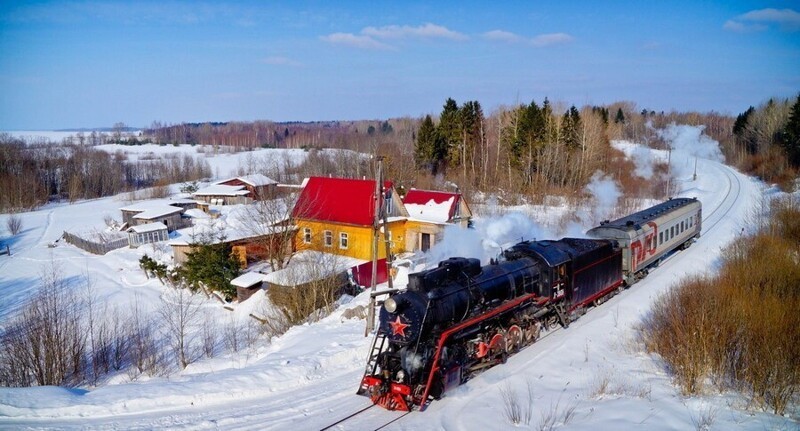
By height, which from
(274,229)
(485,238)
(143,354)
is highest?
(274,229)

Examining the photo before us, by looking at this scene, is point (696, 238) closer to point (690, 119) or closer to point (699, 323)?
point (699, 323)

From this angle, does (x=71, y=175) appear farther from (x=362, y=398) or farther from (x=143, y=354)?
(x=362, y=398)

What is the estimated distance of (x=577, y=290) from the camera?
17938 millimetres

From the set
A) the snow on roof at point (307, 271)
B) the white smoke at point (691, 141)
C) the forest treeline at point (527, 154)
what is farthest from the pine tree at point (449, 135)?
the white smoke at point (691, 141)

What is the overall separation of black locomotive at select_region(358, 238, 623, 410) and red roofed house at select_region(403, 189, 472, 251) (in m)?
15.5

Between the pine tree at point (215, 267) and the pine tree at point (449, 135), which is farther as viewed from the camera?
the pine tree at point (449, 135)

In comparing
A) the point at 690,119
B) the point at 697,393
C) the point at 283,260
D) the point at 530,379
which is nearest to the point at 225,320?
the point at 283,260

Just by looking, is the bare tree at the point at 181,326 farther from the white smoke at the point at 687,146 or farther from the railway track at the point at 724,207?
the white smoke at the point at 687,146

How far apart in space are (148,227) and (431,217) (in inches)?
1141

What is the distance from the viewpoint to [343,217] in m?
32.6

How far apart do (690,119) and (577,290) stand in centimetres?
14075

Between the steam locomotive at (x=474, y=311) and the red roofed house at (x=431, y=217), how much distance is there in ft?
45.7

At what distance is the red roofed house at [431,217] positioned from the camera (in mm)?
33750

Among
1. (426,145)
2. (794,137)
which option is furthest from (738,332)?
(794,137)
